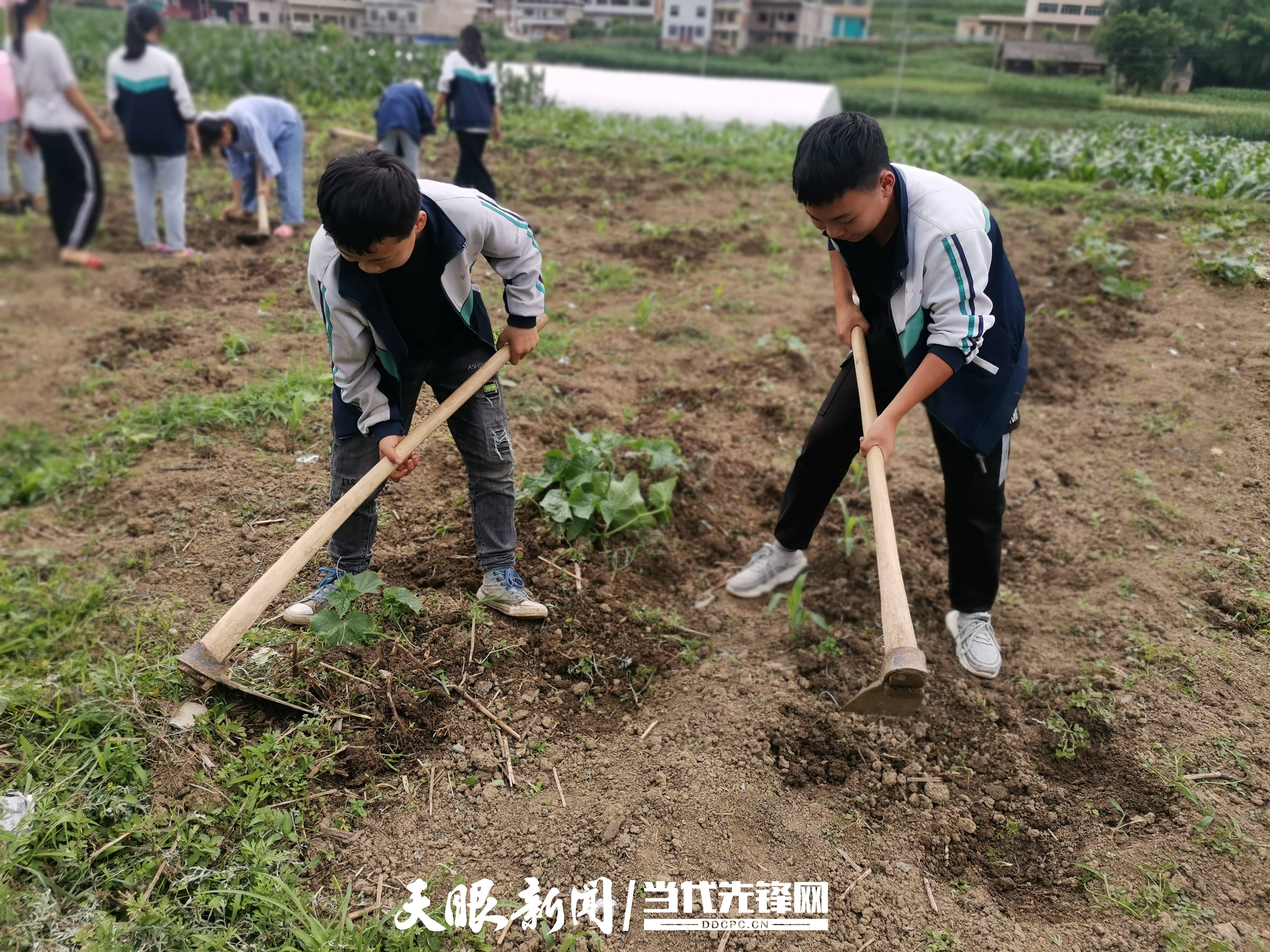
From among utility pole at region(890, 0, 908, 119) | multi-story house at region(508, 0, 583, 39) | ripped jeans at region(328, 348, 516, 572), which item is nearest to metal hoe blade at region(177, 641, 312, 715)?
ripped jeans at region(328, 348, 516, 572)

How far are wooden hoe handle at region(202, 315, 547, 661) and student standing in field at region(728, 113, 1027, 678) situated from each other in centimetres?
97

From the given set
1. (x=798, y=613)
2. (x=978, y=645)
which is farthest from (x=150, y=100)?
(x=978, y=645)

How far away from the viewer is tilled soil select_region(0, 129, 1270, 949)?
2051 millimetres

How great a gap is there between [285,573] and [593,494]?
121 cm

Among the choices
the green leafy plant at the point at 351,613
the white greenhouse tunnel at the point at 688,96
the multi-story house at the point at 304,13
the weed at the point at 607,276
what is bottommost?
the green leafy plant at the point at 351,613

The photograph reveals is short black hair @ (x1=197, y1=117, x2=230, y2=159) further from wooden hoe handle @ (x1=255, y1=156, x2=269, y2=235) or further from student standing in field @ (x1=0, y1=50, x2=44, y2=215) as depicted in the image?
student standing in field @ (x1=0, y1=50, x2=44, y2=215)

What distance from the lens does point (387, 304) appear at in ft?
7.36

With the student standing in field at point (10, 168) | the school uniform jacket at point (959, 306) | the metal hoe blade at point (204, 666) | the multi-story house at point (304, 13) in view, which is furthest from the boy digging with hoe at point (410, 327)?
the student standing in field at point (10, 168)

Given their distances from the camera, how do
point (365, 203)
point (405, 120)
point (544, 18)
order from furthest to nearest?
1. point (544, 18)
2. point (405, 120)
3. point (365, 203)

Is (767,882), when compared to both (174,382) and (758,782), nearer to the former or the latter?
(758,782)

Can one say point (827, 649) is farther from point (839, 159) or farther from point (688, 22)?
point (688, 22)

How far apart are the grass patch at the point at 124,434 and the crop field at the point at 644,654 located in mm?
21

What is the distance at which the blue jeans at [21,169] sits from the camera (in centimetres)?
672

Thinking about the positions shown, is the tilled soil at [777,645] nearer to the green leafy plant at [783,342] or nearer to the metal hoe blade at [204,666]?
the green leafy plant at [783,342]
